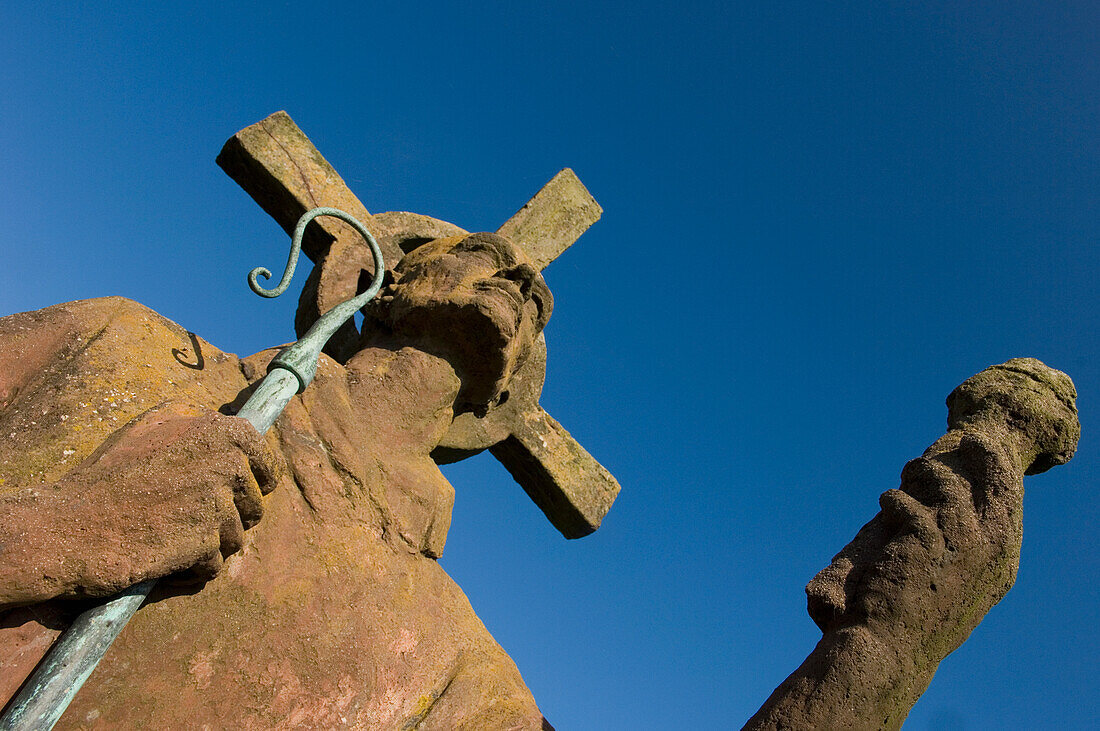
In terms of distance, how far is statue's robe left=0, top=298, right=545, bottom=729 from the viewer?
2838mm

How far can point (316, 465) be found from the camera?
11.7 feet

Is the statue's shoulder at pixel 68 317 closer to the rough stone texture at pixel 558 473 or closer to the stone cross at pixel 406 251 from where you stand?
the stone cross at pixel 406 251

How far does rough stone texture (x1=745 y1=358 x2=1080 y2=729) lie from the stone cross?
2732 mm

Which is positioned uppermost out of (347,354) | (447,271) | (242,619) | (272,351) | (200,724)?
(447,271)

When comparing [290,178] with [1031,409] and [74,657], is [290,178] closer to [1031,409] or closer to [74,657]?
[74,657]

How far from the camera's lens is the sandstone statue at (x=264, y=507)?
2.53m

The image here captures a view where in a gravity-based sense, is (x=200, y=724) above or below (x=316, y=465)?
below

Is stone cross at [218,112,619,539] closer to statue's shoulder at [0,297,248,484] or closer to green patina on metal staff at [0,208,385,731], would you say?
statue's shoulder at [0,297,248,484]

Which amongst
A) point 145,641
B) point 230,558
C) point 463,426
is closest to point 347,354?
point 463,426

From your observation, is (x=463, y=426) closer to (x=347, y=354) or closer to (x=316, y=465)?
(x=347, y=354)

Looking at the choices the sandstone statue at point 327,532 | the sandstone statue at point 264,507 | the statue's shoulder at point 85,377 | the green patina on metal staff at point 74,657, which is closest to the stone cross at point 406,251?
the sandstone statue at point 264,507

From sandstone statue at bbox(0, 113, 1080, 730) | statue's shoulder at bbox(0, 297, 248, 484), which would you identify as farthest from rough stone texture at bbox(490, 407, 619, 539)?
statue's shoulder at bbox(0, 297, 248, 484)

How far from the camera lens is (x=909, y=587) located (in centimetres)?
272

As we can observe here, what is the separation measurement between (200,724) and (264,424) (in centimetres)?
99
